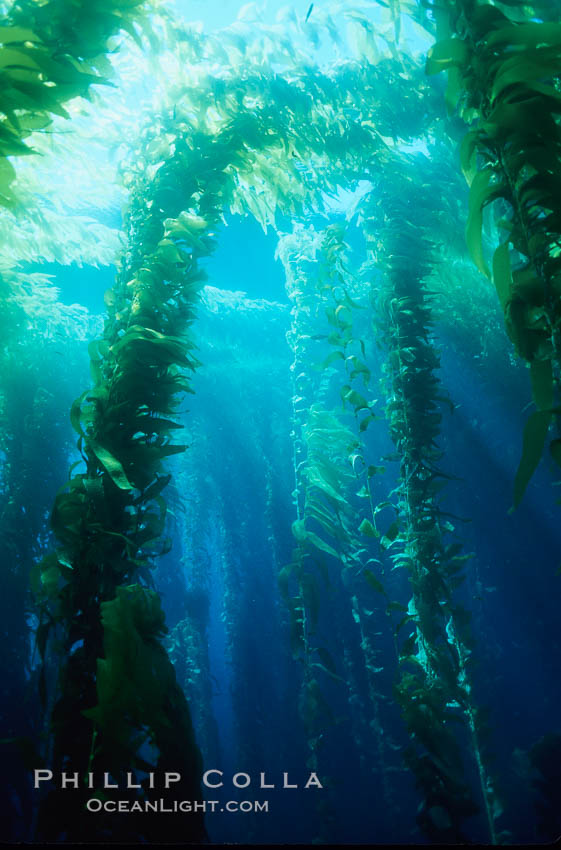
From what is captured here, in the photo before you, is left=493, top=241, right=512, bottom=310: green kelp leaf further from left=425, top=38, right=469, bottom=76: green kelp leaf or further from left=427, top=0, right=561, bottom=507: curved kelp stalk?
left=425, top=38, right=469, bottom=76: green kelp leaf

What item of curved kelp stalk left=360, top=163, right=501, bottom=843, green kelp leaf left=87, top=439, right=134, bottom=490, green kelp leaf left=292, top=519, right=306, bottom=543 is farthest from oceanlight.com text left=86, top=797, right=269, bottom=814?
green kelp leaf left=292, top=519, right=306, bottom=543

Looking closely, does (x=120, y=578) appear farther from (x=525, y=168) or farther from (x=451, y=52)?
(x=451, y=52)

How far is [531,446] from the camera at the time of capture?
3.22ft

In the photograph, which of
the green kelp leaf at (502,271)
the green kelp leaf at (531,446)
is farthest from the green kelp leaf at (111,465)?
the green kelp leaf at (502,271)

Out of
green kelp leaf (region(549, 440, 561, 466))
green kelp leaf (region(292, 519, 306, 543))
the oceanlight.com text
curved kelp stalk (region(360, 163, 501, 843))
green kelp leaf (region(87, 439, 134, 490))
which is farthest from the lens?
green kelp leaf (region(292, 519, 306, 543))

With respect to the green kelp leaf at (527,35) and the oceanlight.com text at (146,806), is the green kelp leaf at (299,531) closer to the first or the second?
the oceanlight.com text at (146,806)

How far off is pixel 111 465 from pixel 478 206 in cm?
154

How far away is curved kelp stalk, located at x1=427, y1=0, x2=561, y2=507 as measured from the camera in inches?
37.8

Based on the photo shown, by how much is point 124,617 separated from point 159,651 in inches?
10.3

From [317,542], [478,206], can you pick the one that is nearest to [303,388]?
[317,542]

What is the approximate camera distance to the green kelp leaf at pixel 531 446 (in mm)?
962

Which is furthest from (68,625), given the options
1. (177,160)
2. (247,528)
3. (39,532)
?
(247,528)

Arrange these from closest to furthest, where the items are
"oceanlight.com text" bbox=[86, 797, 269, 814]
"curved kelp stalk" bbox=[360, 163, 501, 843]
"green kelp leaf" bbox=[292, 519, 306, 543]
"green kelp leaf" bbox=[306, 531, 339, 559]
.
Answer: "oceanlight.com text" bbox=[86, 797, 269, 814]
"curved kelp stalk" bbox=[360, 163, 501, 843]
"green kelp leaf" bbox=[306, 531, 339, 559]
"green kelp leaf" bbox=[292, 519, 306, 543]

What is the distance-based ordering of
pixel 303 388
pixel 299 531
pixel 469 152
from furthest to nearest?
pixel 303 388 → pixel 299 531 → pixel 469 152
